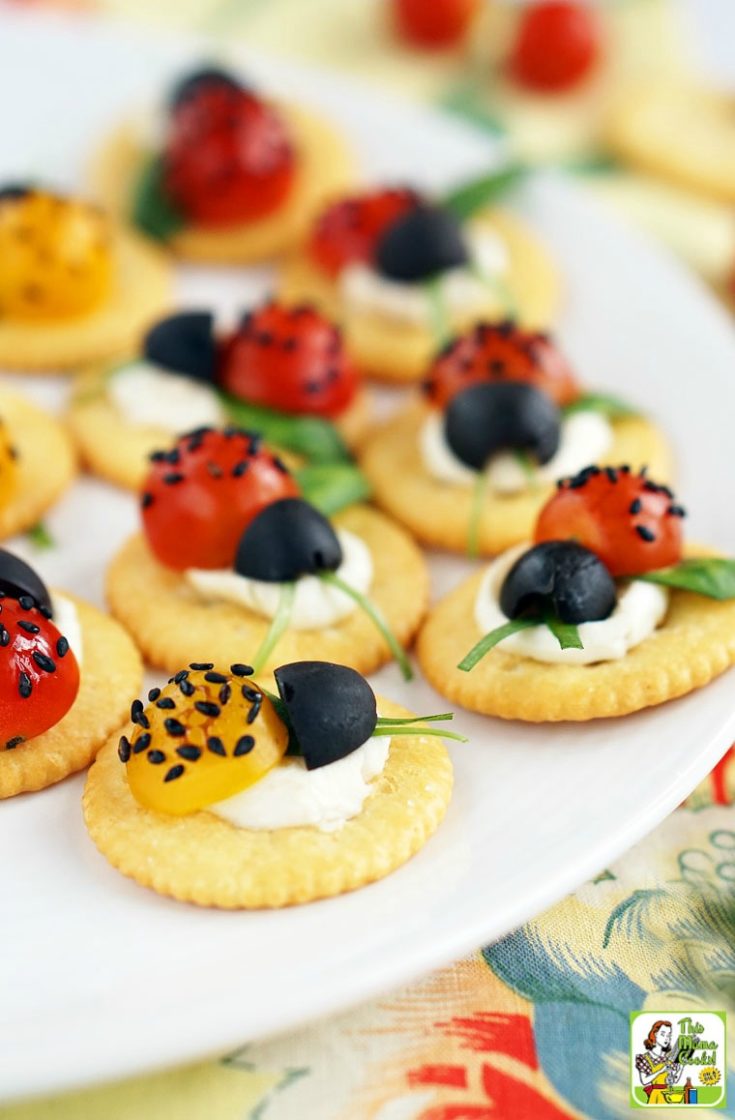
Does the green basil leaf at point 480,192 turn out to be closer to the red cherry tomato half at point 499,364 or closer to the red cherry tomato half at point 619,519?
the red cherry tomato half at point 499,364

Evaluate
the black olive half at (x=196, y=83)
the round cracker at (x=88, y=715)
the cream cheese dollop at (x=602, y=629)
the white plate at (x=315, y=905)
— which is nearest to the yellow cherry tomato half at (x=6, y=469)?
the white plate at (x=315, y=905)

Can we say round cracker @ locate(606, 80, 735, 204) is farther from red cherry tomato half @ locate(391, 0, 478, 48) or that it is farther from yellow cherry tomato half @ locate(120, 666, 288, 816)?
yellow cherry tomato half @ locate(120, 666, 288, 816)

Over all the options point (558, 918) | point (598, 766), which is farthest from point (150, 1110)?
point (598, 766)

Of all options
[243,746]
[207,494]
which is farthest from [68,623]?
[243,746]

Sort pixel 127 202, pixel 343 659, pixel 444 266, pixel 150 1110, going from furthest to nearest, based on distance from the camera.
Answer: pixel 127 202 → pixel 444 266 → pixel 343 659 → pixel 150 1110

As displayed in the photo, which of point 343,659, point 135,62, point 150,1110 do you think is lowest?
point 150,1110

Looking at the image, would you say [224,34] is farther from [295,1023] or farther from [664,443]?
[295,1023]

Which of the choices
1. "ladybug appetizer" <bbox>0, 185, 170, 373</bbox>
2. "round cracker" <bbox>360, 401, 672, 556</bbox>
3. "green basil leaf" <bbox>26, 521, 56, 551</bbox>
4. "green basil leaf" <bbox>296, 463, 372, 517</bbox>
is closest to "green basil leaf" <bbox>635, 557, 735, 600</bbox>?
"round cracker" <bbox>360, 401, 672, 556</bbox>

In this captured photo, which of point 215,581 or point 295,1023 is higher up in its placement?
point 215,581
